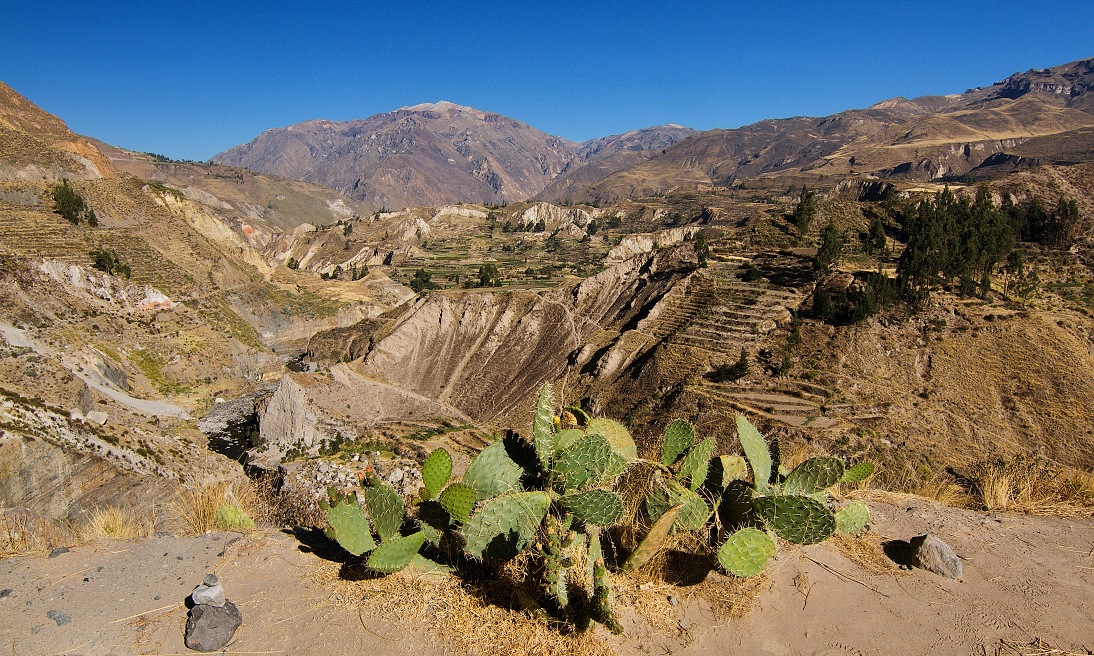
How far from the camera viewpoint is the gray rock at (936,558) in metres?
6.07

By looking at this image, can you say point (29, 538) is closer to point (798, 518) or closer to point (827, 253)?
point (798, 518)

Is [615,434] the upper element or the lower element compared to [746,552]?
upper

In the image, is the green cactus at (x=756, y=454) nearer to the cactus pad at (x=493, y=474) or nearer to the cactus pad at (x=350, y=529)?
the cactus pad at (x=493, y=474)

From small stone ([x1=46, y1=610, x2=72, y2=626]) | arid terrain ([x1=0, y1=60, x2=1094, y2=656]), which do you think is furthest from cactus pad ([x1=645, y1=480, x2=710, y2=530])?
small stone ([x1=46, y1=610, x2=72, y2=626])

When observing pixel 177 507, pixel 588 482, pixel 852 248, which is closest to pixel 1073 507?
pixel 588 482

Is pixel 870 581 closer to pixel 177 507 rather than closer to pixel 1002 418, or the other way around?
pixel 177 507

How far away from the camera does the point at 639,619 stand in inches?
206

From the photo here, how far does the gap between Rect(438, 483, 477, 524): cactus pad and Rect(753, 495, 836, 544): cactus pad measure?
3140 mm

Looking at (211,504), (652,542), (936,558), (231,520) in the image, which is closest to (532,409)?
(211,504)

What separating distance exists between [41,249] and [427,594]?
194 ft

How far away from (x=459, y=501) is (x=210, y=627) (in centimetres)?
254

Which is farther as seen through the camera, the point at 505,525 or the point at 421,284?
the point at 421,284

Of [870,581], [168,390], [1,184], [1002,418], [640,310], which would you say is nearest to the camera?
[870,581]

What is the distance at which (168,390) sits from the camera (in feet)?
143
